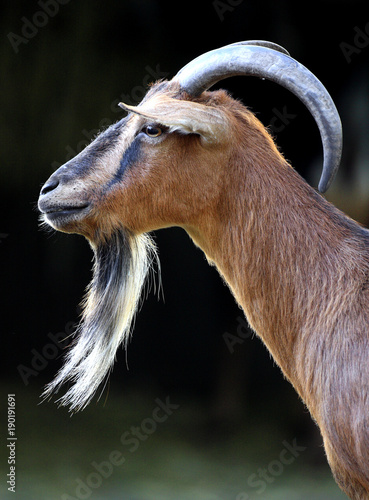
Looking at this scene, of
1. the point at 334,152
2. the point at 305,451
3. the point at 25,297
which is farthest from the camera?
the point at 25,297

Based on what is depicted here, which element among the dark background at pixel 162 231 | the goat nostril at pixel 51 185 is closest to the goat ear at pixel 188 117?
the goat nostril at pixel 51 185

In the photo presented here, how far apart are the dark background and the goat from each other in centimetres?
377

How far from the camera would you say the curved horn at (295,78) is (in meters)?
3.68

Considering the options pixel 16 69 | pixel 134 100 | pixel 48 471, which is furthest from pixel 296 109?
pixel 48 471

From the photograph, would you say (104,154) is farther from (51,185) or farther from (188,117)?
(188,117)

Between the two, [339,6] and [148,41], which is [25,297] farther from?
[339,6]

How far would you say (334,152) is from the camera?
3689 mm

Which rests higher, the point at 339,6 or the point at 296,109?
the point at 339,6

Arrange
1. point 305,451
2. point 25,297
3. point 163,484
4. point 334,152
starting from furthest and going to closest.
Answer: point 25,297
point 305,451
point 163,484
point 334,152

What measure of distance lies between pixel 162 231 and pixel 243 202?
15.3 feet

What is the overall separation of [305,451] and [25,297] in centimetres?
387

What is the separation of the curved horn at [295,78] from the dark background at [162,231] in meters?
3.77

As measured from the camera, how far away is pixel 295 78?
12.1ft

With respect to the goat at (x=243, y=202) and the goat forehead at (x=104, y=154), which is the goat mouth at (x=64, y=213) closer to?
the goat at (x=243, y=202)
